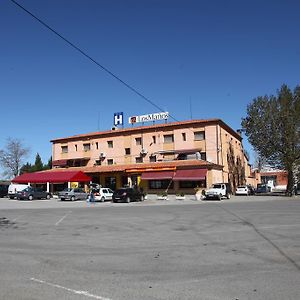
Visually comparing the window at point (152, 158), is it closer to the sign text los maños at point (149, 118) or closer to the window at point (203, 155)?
the sign text los maños at point (149, 118)

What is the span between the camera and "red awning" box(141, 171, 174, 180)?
2110 inches

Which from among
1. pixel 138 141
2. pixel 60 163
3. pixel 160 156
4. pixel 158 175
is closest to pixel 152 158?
pixel 160 156

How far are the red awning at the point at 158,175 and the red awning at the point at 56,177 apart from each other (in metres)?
9.77

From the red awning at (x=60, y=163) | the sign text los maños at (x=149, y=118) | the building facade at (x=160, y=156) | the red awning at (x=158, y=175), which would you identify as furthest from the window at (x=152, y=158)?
the red awning at (x=60, y=163)

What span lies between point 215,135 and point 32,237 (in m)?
44.2

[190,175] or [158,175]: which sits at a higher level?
[158,175]

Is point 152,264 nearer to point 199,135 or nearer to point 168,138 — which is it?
point 199,135

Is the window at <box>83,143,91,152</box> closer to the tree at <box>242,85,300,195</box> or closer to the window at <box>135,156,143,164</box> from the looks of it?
the window at <box>135,156,143,164</box>

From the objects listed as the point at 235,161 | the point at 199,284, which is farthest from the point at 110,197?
the point at 199,284

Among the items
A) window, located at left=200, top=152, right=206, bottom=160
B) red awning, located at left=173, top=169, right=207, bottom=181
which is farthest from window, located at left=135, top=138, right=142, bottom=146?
red awning, located at left=173, top=169, right=207, bottom=181

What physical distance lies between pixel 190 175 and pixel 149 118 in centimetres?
1482

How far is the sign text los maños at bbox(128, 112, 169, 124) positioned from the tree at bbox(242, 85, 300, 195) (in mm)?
12130

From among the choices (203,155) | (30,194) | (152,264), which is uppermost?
(203,155)

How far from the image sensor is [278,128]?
53.3m
